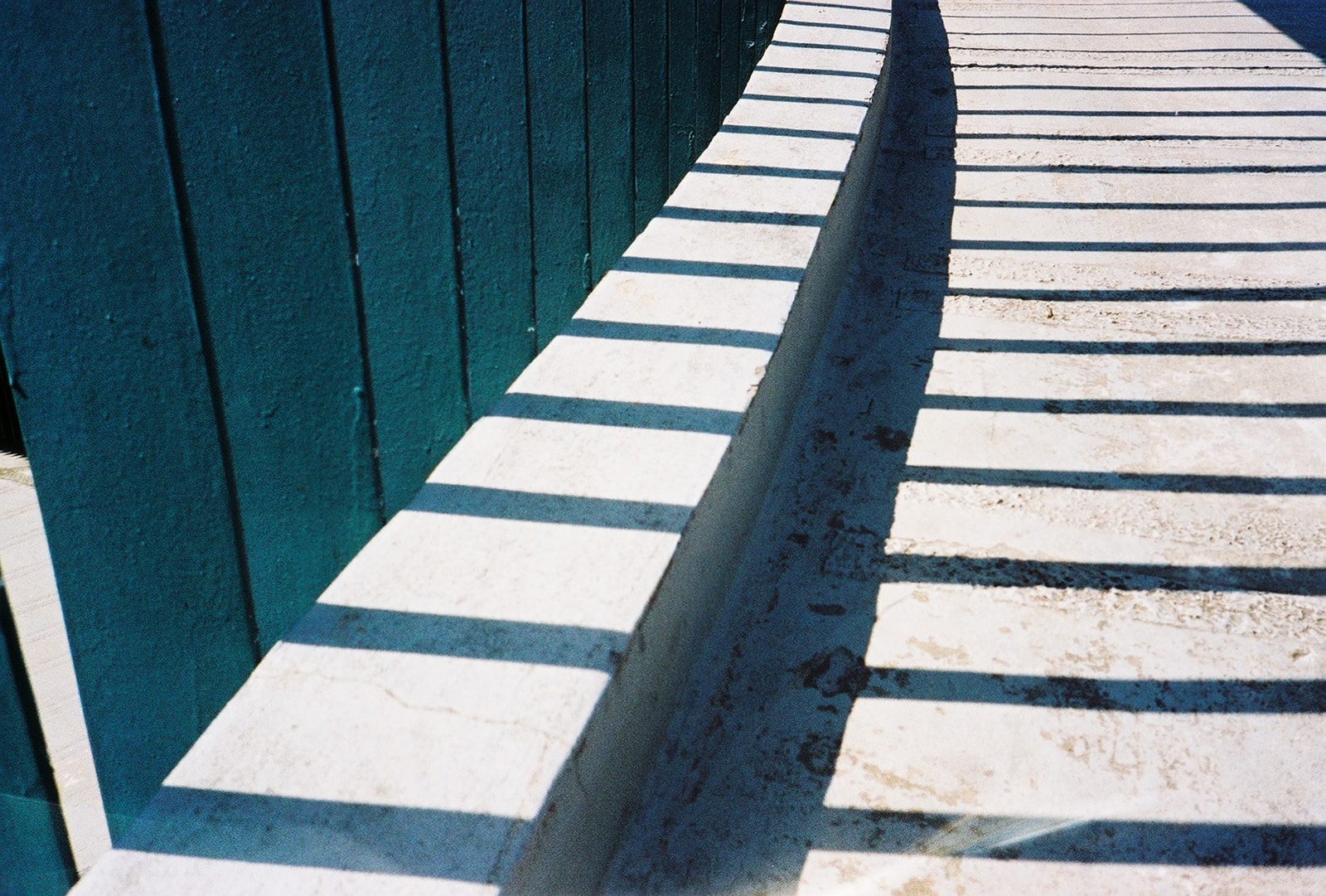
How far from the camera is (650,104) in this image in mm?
2926

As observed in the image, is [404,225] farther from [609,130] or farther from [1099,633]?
[1099,633]

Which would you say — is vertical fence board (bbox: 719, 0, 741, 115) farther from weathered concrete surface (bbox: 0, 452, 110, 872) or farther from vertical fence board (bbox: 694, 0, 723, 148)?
weathered concrete surface (bbox: 0, 452, 110, 872)

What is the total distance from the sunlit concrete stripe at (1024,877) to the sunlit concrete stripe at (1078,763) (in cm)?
8

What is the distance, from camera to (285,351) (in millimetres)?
1696

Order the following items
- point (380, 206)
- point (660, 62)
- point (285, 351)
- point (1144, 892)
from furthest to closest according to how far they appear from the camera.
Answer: point (660, 62) < point (380, 206) < point (285, 351) < point (1144, 892)

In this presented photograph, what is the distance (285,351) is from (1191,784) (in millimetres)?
1482

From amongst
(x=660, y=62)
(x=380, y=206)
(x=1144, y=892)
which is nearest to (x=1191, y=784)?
(x=1144, y=892)

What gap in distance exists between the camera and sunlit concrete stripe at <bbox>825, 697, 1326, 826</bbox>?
158 cm

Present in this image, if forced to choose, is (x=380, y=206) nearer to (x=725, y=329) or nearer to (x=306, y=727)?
(x=725, y=329)

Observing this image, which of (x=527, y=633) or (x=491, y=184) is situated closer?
(x=527, y=633)

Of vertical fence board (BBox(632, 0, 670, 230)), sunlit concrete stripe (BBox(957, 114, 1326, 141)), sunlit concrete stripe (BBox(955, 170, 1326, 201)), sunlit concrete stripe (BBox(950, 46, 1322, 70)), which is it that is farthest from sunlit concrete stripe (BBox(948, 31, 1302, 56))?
vertical fence board (BBox(632, 0, 670, 230))

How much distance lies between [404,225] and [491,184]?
0.34m

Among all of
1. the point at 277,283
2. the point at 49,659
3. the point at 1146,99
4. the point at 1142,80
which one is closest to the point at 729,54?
the point at 1146,99

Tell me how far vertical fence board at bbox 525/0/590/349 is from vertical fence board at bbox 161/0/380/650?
2.43 feet
